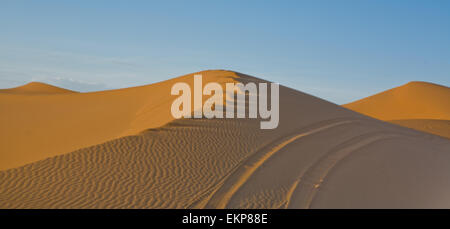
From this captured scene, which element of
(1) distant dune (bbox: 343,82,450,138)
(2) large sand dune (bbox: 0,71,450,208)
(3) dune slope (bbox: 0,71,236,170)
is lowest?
(2) large sand dune (bbox: 0,71,450,208)

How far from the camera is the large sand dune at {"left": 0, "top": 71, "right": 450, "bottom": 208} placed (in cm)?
799

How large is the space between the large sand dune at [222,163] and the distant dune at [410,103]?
35594 mm

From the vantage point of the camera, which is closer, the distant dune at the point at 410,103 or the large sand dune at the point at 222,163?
the large sand dune at the point at 222,163

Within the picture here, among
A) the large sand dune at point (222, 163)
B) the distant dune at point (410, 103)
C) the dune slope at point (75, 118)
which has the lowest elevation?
the large sand dune at point (222, 163)

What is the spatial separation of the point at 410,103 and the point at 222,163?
49.9 meters

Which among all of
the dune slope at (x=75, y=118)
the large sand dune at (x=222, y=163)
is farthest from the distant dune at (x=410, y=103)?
the dune slope at (x=75, y=118)

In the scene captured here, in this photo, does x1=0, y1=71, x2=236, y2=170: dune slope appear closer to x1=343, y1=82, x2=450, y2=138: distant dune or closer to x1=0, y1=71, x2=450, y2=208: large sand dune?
x1=0, y1=71, x2=450, y2=208: large sand dune

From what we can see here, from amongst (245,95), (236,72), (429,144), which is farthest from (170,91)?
(429,144)

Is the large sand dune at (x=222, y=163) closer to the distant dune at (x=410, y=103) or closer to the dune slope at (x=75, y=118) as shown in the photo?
the dune slope at (x=75, y=118)

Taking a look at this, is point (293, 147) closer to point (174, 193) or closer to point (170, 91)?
point (174, 193)

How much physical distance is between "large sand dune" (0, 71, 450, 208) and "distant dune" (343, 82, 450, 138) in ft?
117

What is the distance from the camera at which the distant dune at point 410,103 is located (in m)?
47.6

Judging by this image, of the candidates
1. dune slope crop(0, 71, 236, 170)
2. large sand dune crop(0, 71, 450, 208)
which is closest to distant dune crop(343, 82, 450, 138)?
large sand dune crop(0, 71, 450, 208)
